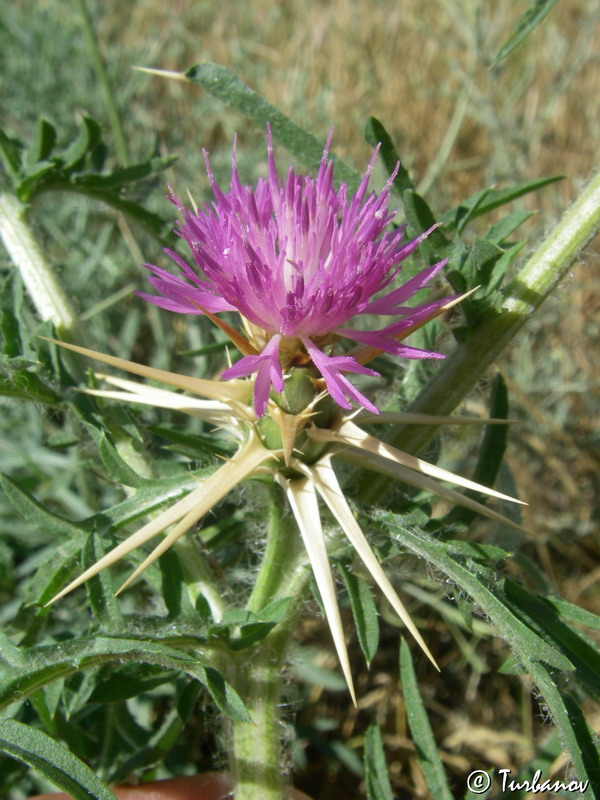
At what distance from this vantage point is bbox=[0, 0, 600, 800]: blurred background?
2.56 metres

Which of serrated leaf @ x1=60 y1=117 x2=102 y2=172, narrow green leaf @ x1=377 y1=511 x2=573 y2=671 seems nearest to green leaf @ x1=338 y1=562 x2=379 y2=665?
narrow green leaf @ x1=377 y1=511 x2=573 y2=671

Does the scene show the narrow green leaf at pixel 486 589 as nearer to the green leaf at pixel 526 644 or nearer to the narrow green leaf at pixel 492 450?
the green leaf at pixel 526 644

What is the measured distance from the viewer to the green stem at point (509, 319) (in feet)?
5.01

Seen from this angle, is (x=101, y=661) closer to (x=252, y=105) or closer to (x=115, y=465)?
(x=115, y=465)

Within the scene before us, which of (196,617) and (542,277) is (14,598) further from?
(542,277)

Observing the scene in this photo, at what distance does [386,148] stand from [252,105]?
0.32 metres

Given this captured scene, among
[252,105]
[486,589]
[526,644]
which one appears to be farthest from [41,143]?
[526,644]

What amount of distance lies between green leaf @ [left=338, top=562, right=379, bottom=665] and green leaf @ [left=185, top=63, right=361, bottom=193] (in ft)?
2.92

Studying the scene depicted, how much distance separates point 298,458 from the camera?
1316 millimetres

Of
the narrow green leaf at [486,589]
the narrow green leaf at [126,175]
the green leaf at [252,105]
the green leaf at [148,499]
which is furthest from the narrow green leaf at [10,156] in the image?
the narrow green leaf at [486,589]

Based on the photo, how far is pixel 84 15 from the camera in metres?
2.53

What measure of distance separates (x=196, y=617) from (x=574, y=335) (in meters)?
2.29

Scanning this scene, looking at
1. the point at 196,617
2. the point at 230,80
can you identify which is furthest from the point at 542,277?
the point at 196,617

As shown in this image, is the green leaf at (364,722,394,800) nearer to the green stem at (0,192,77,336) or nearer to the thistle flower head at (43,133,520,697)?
the thistle flower head at (43,133,520,697)
